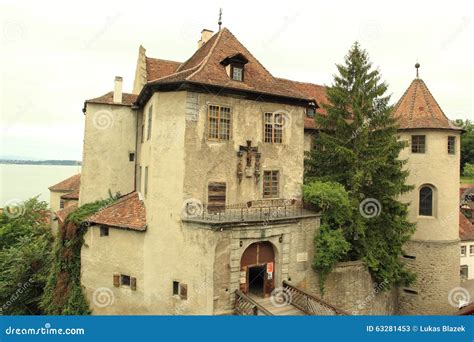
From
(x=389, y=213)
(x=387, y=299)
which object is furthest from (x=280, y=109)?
(x=387, y=299)

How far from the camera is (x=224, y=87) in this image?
16156 mm

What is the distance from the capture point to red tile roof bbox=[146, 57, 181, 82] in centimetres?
2205

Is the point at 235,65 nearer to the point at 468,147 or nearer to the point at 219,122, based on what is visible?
the point at 219,122

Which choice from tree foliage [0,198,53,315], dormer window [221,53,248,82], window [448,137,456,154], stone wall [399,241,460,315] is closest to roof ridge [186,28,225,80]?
dormer window [221,53,248,82]

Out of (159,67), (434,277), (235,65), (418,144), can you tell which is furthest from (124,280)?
(418,144)

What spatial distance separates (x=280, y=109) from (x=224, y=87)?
3.57m

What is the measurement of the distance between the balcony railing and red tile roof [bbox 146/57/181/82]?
994cm

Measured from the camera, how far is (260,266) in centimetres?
1688

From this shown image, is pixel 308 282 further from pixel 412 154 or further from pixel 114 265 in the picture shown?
pixel 412 154

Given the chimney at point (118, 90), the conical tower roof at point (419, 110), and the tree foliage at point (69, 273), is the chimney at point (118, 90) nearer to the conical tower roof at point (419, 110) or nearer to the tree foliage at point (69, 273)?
the tree foliage at point (69, 273)

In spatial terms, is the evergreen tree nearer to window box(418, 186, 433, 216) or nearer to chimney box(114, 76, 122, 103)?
window box(418, 186, 433, 216)

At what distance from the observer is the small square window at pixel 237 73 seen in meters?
17.0
